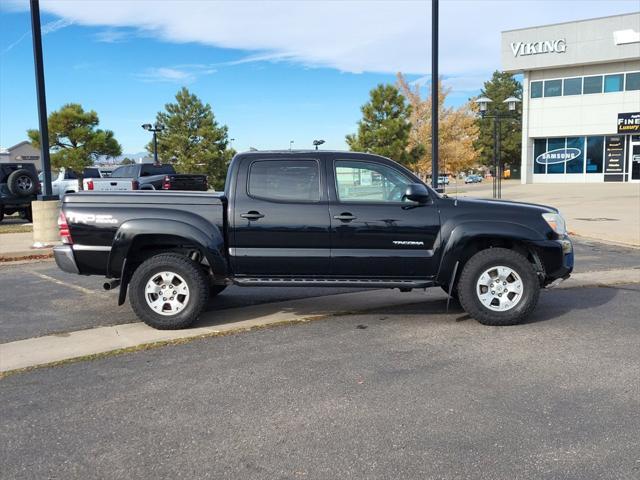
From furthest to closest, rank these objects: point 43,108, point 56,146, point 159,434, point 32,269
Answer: point 56,146, point 43,108, point 32,269, point 159,434

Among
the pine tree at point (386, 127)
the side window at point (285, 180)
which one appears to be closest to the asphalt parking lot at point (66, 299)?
the side window at point (285, 180)

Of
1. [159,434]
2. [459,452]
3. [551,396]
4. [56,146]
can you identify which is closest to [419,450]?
[459,452]

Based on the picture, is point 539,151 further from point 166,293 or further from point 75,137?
point 166,293

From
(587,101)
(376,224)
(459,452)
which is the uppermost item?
(587,101)

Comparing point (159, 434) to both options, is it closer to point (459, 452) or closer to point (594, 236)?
point (459, 452)

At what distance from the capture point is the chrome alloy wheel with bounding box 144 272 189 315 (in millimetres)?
5750

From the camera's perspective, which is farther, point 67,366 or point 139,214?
point 139,214

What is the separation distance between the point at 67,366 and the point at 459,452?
330 cm

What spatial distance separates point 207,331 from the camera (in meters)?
5.80

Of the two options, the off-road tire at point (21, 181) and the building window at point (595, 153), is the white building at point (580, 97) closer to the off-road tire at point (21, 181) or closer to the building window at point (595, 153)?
the building window at point (595, 153)

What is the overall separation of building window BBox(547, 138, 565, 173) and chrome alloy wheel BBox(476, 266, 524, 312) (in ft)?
122

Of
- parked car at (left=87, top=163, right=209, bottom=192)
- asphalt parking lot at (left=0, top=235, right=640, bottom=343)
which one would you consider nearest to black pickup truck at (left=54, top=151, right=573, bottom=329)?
Result: asphalt parking lot at (left=0, top=235, right=640, bottom=343)

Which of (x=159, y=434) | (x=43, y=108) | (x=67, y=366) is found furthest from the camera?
(x=43, y=108)

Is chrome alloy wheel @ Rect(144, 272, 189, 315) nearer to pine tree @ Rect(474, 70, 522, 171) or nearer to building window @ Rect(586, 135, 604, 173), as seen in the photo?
building window @ Rect(586, 135, 604, 173)
